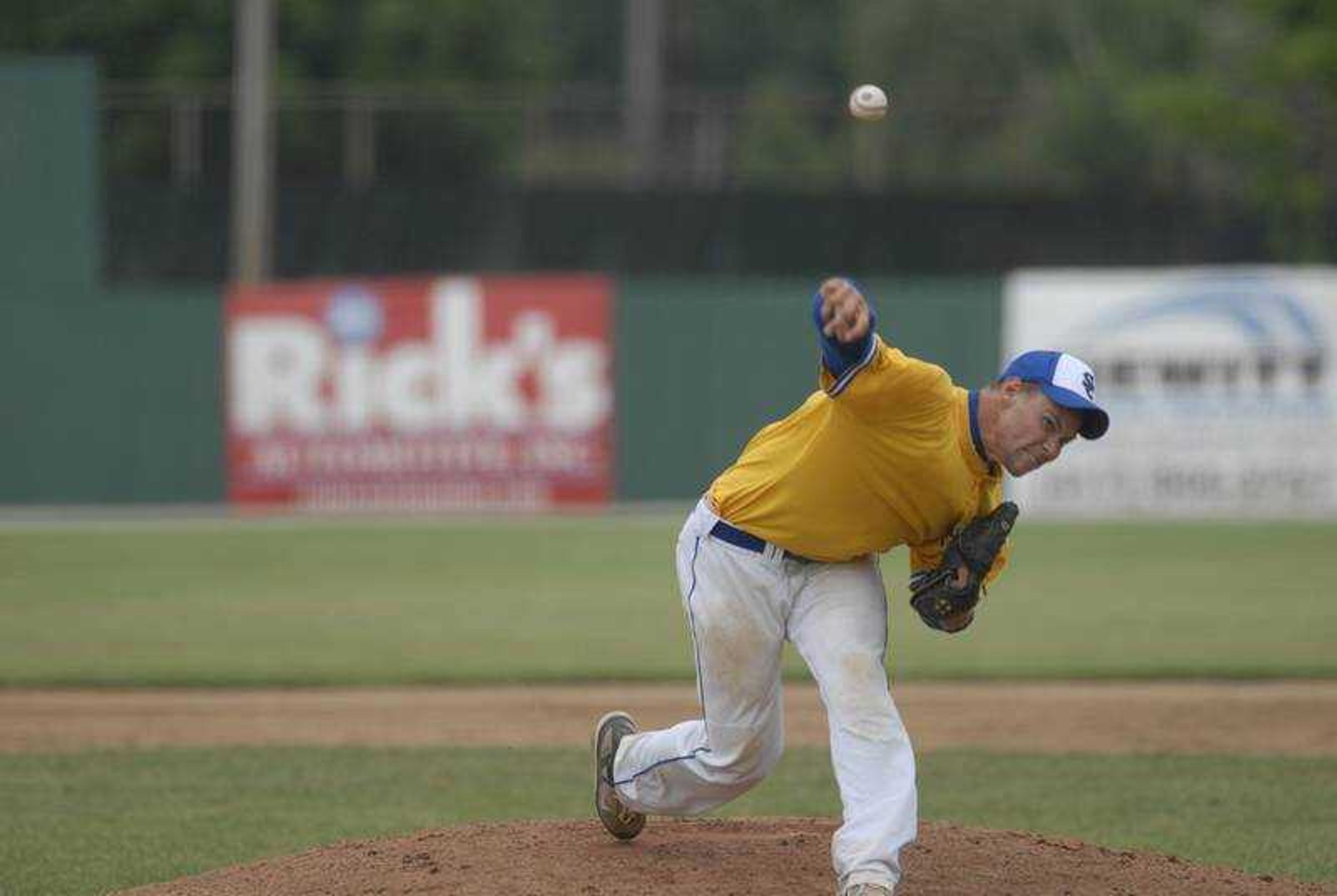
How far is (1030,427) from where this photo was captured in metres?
5.55

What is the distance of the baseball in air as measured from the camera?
5.81 metres

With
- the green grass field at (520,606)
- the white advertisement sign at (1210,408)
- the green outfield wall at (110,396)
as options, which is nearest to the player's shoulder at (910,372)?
the green grass field at (520,606)

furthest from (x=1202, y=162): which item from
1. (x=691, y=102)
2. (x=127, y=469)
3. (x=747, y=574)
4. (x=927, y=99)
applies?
(x=747, y=574)

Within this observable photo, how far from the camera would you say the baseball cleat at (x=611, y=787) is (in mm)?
6254

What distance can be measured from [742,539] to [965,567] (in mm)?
630

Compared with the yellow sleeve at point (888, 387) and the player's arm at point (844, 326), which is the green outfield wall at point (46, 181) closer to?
the yellow sleeve at point (888, 387)

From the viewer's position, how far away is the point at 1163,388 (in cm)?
2059

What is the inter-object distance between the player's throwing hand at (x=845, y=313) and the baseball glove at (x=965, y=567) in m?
0.76

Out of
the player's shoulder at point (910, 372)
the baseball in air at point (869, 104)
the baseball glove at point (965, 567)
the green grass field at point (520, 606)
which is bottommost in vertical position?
the green grass field at point (520, 606)

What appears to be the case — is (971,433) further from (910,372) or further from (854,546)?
(854,546)

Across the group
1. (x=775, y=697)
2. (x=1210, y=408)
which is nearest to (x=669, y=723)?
(x=775, y=697)

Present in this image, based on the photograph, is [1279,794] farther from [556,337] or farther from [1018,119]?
[1018,119]

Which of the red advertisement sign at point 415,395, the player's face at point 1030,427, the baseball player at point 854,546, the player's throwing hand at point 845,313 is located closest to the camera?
the player's throwing hand at point 845,313

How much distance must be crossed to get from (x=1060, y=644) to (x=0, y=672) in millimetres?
6278
